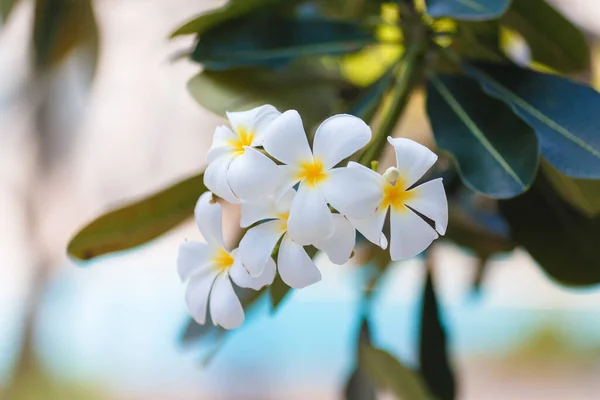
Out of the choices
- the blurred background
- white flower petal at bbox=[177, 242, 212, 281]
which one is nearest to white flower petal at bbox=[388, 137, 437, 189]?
white flower petal at bbox=[177, 242, 212, 281]

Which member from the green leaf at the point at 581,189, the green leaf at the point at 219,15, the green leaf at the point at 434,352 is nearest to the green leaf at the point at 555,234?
the green leaf at the point at 581,189

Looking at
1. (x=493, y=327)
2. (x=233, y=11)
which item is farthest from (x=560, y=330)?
(x=233, y=11)

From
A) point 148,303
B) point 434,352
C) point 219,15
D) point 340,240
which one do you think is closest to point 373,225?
point 340,240

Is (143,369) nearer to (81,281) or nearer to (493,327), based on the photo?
(81,281)

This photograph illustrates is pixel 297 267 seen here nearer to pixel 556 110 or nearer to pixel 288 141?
pixel 288 141

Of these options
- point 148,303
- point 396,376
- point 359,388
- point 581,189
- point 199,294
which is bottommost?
point 148,303

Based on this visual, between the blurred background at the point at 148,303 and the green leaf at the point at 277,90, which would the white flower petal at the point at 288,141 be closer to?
the green leaf at the point at 277,90

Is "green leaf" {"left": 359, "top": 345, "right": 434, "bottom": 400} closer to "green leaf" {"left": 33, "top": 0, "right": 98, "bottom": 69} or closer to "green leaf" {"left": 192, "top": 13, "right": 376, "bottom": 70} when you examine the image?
"green leaf" {"left": 192, "top": 13, "right": 376, "bottom": 70}
